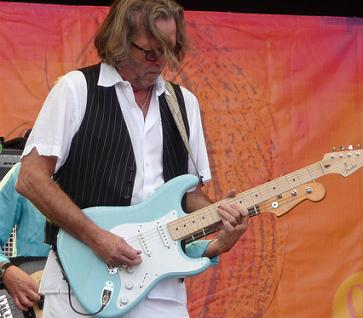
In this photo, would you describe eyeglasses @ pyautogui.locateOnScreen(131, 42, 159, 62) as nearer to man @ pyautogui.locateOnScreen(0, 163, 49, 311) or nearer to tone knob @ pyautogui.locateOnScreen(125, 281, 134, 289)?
tone knob @ pyautogui.locateOnScreen(125, 281, 134, 289)

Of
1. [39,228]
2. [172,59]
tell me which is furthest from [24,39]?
→ [172,59]

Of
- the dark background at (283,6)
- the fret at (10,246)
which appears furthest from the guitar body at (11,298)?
the dark background at (283,6)

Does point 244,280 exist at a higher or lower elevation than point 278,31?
lower

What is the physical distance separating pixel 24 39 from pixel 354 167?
177 cm

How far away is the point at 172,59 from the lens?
107 inches

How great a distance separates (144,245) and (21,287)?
2.21 ft

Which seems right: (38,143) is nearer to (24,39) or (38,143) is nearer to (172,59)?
(172,59)

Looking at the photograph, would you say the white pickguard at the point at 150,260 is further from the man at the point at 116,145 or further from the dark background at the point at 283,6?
the dark background at the point at 283,6

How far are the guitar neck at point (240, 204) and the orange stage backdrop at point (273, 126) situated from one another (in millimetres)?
1271

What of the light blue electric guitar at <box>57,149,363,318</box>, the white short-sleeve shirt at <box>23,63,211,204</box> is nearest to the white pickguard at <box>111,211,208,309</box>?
the light blue electric guitar at <box>57,149,363,318</box>

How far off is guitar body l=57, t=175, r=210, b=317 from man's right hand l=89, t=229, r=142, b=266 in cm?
4

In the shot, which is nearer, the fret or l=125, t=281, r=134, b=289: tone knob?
l=125, t=281, r=134, b=289: tone knob

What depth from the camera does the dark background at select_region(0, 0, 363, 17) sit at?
440cm

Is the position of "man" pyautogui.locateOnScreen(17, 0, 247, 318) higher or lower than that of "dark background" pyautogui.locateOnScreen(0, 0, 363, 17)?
lower
